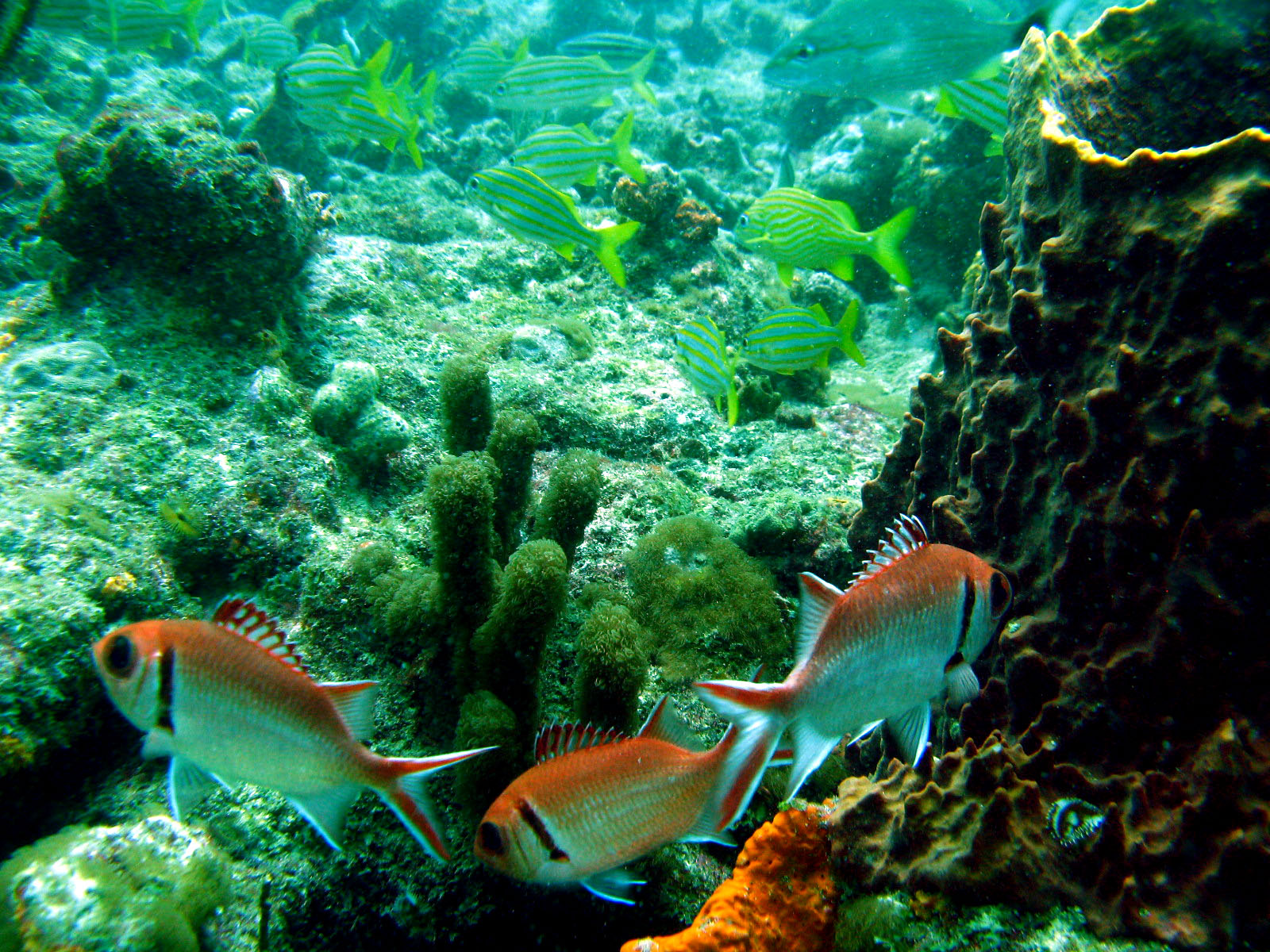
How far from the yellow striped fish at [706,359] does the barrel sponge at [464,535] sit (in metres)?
2.10

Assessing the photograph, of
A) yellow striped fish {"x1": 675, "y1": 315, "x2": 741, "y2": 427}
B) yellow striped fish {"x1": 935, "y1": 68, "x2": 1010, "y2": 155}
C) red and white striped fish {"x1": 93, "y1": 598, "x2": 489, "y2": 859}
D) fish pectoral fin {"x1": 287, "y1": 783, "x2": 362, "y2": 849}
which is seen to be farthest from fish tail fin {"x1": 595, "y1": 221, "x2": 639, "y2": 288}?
yellow striped fish {"x1": 935, "y1": 68, "x2": 1010, "y2": 155}

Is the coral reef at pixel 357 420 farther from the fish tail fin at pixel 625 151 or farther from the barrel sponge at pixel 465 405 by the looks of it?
the fish tail fin at pixel 625 151

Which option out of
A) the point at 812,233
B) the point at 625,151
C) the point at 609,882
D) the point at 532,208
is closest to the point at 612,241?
the point at 532,208

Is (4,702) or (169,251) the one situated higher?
(169,251)

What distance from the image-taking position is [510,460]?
2.87m

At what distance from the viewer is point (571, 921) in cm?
212

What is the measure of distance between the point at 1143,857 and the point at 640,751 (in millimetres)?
1361

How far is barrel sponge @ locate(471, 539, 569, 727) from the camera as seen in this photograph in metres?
2.12

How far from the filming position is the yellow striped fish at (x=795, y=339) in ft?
14.7

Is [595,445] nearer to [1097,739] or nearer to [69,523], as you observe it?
[69,523]

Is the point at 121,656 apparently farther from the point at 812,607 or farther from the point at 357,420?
the point at 357,420

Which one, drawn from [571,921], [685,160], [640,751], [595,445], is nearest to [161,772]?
[571,921]

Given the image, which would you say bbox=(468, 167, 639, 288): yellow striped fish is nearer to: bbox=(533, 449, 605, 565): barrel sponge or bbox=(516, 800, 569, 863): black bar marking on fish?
bbox=(533, 449, 605, 565): barrel sponge

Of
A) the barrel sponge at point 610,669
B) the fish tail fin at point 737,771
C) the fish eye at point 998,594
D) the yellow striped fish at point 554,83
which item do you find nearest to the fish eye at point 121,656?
the barrel sponge at point 610,669
